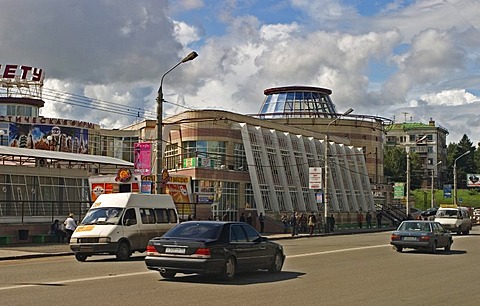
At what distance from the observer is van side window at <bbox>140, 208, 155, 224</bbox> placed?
2455 cm

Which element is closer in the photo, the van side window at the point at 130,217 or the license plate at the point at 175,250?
the license plate at the point at 175,250

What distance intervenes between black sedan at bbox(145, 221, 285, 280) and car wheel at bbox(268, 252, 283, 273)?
0.78 metres

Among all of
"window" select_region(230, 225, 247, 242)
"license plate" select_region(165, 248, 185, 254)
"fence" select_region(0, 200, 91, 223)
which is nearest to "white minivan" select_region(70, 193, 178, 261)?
"window" select_region(230, 225, 247, 242)

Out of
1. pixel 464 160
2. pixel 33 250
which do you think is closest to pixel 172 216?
pixel 33 250

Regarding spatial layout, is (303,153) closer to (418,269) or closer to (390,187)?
(390,187)

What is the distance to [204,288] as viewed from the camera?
14.6 meters

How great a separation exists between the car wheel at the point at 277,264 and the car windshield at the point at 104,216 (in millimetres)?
7098

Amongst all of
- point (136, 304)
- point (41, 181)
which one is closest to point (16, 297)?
point (136, 304)

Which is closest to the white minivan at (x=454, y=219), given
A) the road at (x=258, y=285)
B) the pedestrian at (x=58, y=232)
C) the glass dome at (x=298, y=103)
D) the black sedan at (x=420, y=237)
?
the black sedan at (x=420, y=237)

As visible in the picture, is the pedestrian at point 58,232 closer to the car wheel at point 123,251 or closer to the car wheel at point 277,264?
the car wheel at point 123,251

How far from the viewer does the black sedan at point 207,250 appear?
1540cm

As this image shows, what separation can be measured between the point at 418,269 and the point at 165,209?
9981 mm

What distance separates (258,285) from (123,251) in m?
8.67

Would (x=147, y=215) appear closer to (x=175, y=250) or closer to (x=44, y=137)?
(x=175, y=250)
